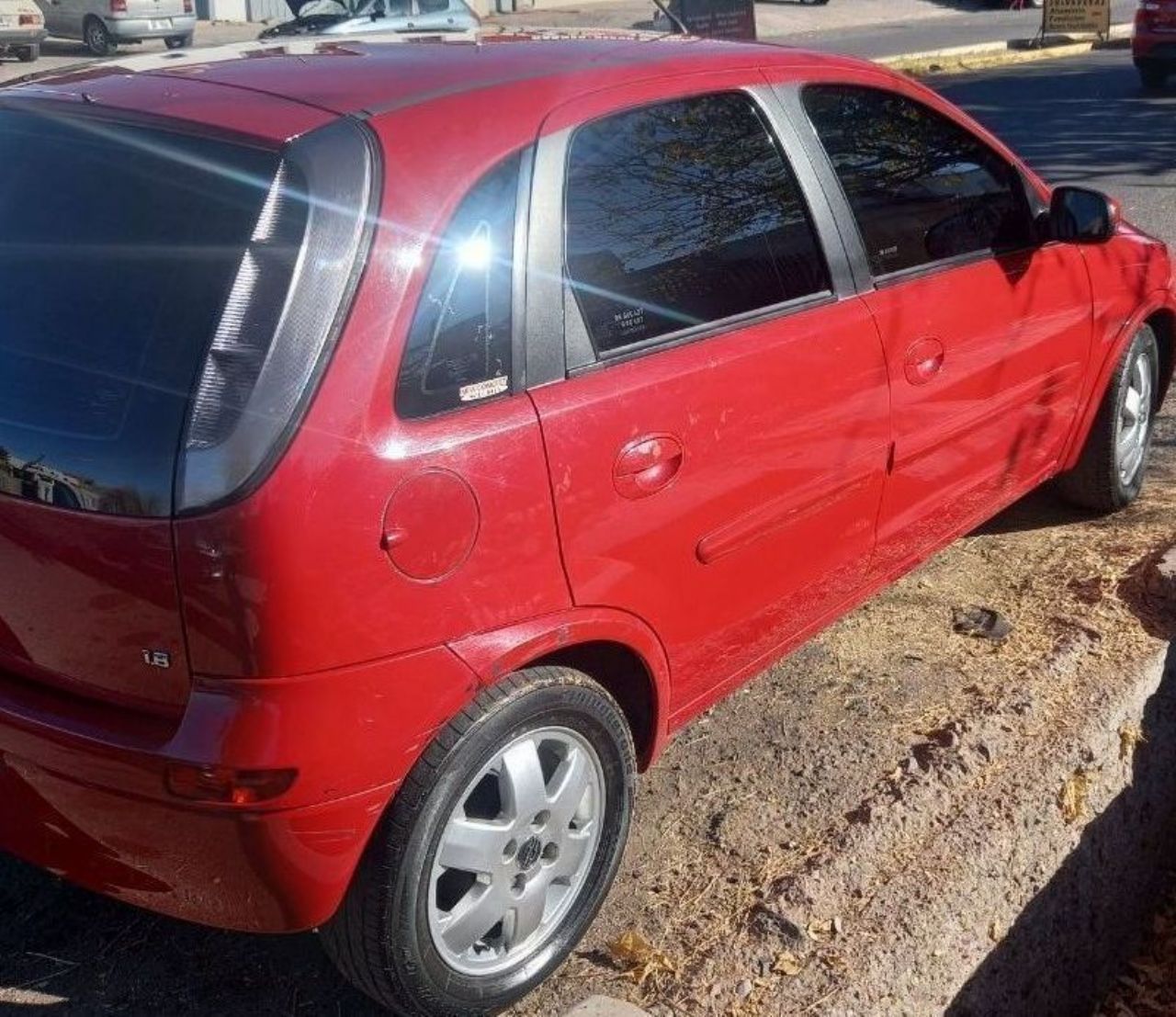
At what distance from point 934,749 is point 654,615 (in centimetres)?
105

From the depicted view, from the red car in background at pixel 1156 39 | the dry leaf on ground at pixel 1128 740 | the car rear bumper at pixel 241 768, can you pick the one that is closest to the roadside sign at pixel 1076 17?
the red car in background at pixel 1156 39

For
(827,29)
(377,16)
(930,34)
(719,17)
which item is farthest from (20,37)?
(930,34)

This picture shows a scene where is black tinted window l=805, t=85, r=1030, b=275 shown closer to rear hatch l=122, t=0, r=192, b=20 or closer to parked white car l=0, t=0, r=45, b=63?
parked white car l=0, t=0, r=45, b=63

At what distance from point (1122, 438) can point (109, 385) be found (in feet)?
12.3

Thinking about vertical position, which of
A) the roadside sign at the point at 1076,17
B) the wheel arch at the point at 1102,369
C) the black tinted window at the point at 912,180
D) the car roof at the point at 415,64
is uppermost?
the car roof at the point at 415,64

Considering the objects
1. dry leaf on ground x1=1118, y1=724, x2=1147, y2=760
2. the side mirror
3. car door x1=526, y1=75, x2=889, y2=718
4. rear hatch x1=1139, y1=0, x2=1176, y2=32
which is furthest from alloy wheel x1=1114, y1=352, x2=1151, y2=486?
rear hatch x1=1139, y1=0, x2=1176, y2=32

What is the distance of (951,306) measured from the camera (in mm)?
4047

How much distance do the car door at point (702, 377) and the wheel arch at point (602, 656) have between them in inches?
1.8

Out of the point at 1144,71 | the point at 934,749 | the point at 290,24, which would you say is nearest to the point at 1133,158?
the point at 1144,71

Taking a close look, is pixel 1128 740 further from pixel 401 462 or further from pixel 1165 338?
pixel 401 462

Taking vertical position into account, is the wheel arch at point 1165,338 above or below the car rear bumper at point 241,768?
below

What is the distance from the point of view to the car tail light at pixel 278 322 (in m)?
2.47

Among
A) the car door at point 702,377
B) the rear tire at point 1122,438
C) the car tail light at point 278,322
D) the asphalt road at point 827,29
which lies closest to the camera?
the car tail light at point 278,322

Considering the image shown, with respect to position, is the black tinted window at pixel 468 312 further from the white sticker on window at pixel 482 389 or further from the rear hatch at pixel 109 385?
the rear hatch at pixel 109 385
